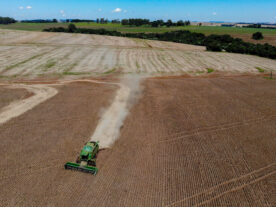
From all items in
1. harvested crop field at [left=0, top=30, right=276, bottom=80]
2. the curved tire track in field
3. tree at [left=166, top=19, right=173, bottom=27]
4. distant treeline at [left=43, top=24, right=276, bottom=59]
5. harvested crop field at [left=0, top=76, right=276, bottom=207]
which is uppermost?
tree at [left=166, top=19, right=173, bottom=27]

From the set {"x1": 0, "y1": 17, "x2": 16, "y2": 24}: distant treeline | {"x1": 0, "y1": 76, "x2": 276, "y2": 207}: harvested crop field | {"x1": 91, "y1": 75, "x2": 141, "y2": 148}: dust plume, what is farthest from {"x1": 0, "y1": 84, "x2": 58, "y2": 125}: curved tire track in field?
{"x1": 0, "y1": 17, "x2": 16, "y2": 24}: distant treeline

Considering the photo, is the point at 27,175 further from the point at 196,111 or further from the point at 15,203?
the point at 196,111

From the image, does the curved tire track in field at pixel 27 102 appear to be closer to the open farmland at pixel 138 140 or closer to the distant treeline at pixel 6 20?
the open farmland at pixel 138 140

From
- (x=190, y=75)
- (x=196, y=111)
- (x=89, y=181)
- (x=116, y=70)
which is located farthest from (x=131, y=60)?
(x=89, y=181)

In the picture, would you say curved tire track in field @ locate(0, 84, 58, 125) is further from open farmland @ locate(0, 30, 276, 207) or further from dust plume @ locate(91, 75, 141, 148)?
dust plume @ locate(91, 75, 141, 148)

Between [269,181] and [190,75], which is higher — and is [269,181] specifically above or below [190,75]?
below

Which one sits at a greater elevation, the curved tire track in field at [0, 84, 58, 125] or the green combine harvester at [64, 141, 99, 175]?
the curved tire track in field at [0, 84, 58, 125]
